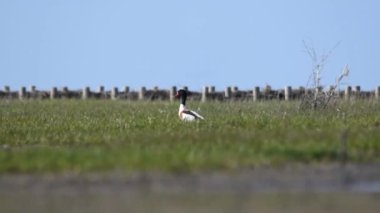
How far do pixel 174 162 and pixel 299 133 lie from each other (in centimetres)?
532

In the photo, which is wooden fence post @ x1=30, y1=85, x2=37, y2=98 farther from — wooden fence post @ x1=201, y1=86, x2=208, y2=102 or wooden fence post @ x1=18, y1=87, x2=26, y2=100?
wooden fence post @ x1=201, y1=86, x2=208, y2=102

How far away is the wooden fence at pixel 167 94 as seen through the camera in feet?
178

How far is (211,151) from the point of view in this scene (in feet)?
53.0

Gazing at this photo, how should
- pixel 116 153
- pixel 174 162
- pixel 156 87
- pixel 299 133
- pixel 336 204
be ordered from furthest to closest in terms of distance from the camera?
1. pixel 156 87
2. pixel 299 133
3. pixel 116 153
4. pixel 174 162
5. pixel 336 204

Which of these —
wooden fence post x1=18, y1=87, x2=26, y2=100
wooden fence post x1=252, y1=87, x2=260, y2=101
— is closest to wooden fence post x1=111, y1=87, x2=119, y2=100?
wooden fence post x1=18, y1=87, x2=26, y2=100

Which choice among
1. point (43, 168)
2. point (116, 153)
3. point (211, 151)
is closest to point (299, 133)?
point (211, 151)

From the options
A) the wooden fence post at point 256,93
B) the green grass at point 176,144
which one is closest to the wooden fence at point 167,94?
the wooden fence post at point 256,93

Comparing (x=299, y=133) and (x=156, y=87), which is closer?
(x=299, y=133)

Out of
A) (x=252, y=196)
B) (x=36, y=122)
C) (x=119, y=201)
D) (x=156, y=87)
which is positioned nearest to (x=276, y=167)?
(x=252, y=196)

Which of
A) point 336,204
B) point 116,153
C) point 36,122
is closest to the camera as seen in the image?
point 336,204

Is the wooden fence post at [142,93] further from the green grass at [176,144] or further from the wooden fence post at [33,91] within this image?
the green grass at [176,144]

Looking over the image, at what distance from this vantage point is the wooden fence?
54153 millimetres

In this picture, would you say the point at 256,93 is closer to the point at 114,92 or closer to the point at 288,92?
the point at 288,92

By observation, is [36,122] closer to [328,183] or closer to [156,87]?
[328,183]
